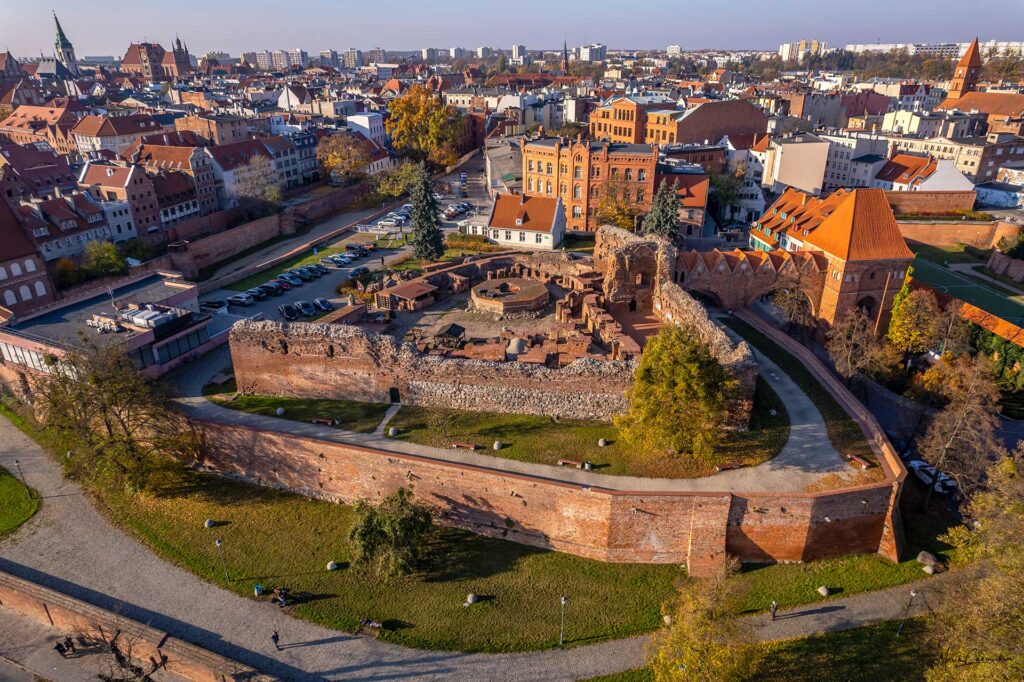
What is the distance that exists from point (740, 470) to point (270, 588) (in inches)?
736

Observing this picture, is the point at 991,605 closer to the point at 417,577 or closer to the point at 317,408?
the point at 417,577

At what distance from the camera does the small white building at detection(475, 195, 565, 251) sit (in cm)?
5572

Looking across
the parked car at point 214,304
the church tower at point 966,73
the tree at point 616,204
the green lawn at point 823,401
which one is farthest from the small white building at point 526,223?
the church tower at point 966,73

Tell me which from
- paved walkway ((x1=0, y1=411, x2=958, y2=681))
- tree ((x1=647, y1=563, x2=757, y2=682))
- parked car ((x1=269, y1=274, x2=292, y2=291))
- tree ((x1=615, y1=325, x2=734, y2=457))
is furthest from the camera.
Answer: parked car ((x1=269, y1=274, x2=292, y2=291))

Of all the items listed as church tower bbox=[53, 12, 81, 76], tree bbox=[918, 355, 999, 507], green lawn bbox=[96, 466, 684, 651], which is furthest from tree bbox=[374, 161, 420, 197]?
church tower bbox=[53, 12, 81, 76]

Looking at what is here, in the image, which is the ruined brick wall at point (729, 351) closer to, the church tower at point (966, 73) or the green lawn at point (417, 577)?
the green lawn at point (417, 577)

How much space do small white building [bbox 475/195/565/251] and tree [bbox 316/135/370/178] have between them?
29.5 m

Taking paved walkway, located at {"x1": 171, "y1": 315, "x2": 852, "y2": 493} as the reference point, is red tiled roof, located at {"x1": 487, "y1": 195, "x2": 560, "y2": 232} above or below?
above

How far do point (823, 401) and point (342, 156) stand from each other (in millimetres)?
65693

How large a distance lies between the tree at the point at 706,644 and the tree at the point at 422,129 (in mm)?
76276

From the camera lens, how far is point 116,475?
27.9 m

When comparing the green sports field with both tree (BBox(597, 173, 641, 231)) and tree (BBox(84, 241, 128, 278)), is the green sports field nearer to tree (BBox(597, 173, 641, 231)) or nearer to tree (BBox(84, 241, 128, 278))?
tree (BBox(597, 173, 641, 231))

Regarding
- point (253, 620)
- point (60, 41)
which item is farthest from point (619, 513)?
point (60, 41)

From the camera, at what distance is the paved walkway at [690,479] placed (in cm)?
2475
